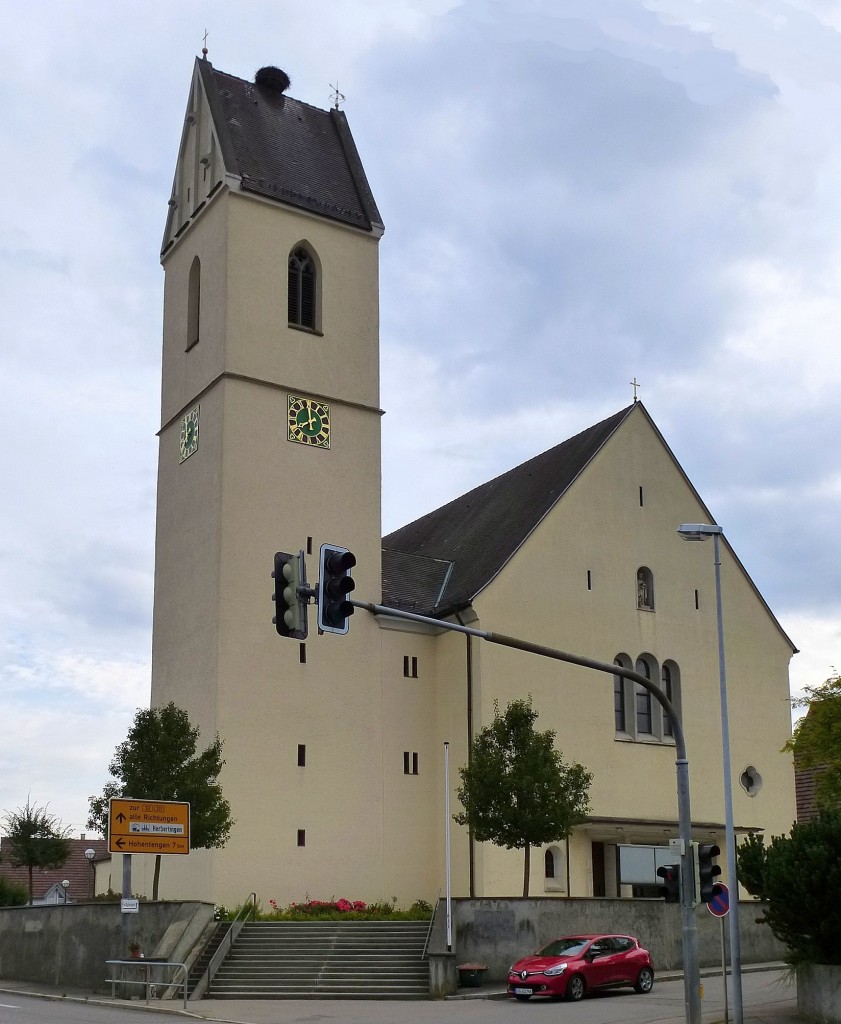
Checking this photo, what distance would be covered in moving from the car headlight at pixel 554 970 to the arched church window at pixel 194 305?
22263 mm

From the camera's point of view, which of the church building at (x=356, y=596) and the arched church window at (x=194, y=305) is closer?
the church building at (x=356, y=596)

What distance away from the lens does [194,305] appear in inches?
1612

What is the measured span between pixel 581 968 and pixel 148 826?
9360 mm

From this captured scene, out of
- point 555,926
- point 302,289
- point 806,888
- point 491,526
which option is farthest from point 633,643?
point 806,888

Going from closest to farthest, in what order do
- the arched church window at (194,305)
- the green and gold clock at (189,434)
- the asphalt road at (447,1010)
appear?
1. the asphalt road at (447,1010)
2. the green and gold clock at (189,434)
3. the arched church window at (194,305)

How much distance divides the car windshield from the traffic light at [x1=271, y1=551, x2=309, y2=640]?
13.8 metres

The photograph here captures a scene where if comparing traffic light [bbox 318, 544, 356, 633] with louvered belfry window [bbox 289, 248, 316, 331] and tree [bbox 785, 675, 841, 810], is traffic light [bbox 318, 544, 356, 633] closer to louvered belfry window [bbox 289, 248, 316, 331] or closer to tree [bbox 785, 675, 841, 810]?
tree [bbox 785, 675, 841, 810]

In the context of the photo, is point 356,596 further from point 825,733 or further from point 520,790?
point 825,733

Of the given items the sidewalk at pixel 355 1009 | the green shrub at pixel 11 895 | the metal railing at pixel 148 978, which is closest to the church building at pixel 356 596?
the metal railing at pixel 148 978

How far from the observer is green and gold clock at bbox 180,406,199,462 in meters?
38.8

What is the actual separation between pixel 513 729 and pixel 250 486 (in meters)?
10.5

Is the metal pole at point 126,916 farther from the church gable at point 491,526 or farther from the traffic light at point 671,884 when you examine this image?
the church gable at point 491,526

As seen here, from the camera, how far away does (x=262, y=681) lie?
116 ft

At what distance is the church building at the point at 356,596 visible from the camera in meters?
35.3
